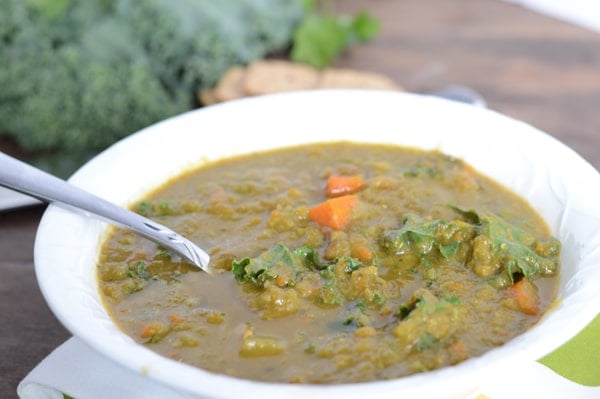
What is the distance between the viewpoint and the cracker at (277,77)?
520 centimetres

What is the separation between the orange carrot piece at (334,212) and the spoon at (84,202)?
453 mm

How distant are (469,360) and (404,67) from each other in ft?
12.3

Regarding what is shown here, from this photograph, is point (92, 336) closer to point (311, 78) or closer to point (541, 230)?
point (541, 230)

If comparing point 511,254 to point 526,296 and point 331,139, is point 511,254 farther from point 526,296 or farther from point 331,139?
point 331,139

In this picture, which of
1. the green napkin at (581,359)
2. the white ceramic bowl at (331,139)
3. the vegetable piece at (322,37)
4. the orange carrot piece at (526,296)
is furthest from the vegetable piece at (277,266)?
the vegetable piece at (322,37)

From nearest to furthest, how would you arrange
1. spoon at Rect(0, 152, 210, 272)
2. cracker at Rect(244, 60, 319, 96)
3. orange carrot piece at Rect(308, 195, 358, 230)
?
spoon at Rect(0, 152, 210, 272) → orange carrot piece at Rect(308, 195, 358, 230) → cracker at Rect(244, 60, 319, 96)

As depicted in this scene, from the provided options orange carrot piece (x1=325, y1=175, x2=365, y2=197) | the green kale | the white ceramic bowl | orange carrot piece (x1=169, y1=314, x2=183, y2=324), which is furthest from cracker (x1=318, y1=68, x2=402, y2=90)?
orange carrot piece (x1=169, y1=314, x2=183, y2=324)

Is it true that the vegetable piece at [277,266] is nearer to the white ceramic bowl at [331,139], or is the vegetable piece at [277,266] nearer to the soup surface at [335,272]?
the soup surface at [335,272]

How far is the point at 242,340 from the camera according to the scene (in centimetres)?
258

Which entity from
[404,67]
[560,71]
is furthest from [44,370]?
[560,71]

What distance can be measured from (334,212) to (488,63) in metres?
3.05

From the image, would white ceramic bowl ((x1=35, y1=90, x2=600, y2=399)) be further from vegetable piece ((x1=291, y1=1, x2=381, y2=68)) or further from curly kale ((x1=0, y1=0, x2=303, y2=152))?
vegetable piece ((x1=291, y1=1, x2=381, y2=68))

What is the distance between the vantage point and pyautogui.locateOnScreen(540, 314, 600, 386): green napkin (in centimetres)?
290

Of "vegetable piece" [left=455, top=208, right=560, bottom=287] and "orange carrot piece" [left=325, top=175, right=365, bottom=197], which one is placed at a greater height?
"vegetable piece" [left=455, top=208, right=560, bottom=287]
